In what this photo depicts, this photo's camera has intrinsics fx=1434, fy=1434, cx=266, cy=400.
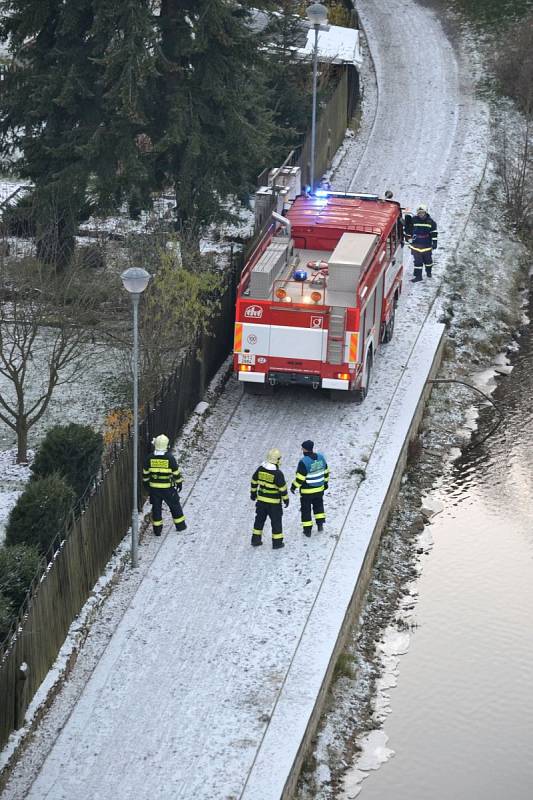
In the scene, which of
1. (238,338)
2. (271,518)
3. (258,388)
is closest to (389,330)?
(258,388)

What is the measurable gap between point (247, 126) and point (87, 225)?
548 cm

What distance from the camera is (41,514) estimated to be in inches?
699

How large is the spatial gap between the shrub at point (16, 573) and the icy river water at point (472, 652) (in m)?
4.35

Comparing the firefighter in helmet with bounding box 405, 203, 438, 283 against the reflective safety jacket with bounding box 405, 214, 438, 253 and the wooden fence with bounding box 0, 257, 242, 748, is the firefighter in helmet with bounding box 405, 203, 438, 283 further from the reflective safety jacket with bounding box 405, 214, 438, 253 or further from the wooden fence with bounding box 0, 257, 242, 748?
the wooden fence with bounding box 0, 257, 242, 748

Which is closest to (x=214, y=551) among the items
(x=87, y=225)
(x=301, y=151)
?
(x=87, y=225)

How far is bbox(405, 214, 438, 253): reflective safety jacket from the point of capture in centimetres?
2900

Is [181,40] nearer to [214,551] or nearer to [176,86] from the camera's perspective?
[176,86]

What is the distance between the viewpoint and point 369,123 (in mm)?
40500

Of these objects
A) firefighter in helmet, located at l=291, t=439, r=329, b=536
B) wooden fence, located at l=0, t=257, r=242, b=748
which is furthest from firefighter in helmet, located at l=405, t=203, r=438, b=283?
firefighter in helmet, located at l=291, t=439, r=329, b=536

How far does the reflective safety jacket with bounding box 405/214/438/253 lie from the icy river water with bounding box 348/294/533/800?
5793 millimetres

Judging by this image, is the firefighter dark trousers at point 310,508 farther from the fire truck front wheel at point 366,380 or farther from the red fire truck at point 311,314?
the fire truck front wheel at point 366,380

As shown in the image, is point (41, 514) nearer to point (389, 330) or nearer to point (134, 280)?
point (134, 280)

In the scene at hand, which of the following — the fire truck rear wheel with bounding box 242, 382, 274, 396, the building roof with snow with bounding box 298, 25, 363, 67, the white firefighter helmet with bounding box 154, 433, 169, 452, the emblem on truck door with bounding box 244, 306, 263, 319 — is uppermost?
the building roof with snow with bounding box 298, 25, 363, 67

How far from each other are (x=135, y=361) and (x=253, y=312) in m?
4.99
